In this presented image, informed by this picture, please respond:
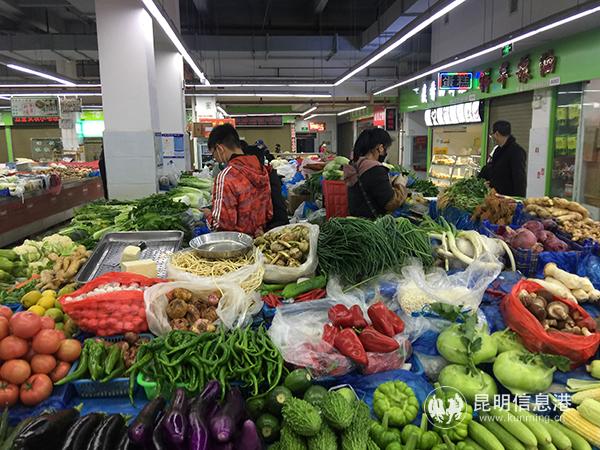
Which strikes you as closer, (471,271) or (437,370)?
(437,370)

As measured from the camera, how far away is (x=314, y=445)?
5.90 feet

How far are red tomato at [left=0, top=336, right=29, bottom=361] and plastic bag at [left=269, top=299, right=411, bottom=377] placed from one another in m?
1.20

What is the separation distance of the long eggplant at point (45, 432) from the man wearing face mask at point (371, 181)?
131 inches

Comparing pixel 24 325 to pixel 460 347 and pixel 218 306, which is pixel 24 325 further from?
pixel 460 347

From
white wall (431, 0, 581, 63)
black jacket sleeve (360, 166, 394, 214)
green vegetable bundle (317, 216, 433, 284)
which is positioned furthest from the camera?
white wall (431, 0, 581, 63)

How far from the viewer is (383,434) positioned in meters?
1.92

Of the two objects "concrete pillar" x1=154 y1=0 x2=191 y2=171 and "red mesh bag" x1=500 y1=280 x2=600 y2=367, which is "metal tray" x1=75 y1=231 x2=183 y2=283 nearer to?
"red mesh bag" x1=500 y1=280 x2=600 y2=367

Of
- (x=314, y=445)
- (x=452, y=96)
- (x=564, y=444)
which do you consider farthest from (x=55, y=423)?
(x=452, y=96)

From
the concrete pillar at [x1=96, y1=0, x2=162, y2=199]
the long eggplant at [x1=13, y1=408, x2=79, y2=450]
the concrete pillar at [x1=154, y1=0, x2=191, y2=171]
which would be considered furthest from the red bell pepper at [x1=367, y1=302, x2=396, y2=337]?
the concrete pillar at [x1=154, y1=0, x2=191, y2=171]

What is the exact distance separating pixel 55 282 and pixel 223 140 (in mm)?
1785

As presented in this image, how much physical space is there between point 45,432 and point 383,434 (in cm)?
127

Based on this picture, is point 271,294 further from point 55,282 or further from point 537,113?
point 537,113

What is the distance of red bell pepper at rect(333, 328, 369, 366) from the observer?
2260mm

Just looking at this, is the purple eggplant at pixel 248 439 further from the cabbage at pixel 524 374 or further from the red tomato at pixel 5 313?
the red tomato at pixel 5 313
